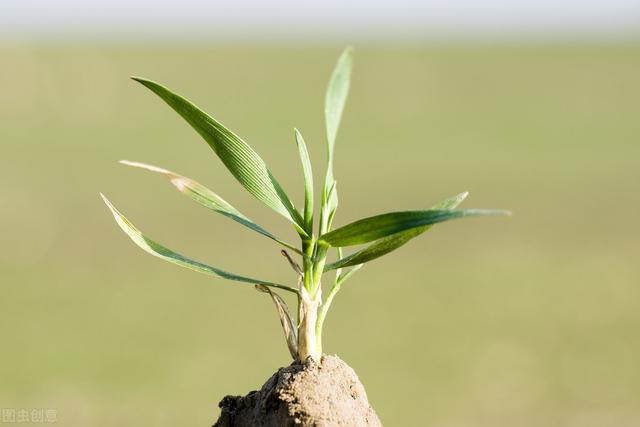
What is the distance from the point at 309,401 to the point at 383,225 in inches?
8.8

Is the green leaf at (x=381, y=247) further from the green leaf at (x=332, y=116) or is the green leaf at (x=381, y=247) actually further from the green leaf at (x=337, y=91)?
the green leaf at (x=337, y=91)

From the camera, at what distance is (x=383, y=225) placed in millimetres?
956

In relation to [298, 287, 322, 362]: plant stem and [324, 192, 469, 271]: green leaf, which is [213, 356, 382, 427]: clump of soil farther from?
[324, 192, 469, 271]: green leaf

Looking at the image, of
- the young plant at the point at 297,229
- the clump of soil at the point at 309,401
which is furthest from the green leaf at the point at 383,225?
the clump of soil at the point at 309,401

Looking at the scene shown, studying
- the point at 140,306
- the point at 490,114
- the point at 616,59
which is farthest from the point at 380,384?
the point at 616,59

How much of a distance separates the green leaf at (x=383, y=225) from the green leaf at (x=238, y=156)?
8cm

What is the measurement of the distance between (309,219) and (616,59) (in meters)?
21.2

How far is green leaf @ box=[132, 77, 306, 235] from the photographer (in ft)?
3.27

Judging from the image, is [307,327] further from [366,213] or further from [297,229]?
[366,213]

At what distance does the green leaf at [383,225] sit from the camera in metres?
0.91

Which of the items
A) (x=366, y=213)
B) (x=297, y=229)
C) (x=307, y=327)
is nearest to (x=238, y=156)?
(x=297, y=229)

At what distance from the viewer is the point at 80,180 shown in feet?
36.9

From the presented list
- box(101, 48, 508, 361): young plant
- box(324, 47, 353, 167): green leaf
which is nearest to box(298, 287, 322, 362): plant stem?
box(101, 48, 508, 361): young plant

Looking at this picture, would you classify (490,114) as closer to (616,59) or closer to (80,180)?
(616,59)
